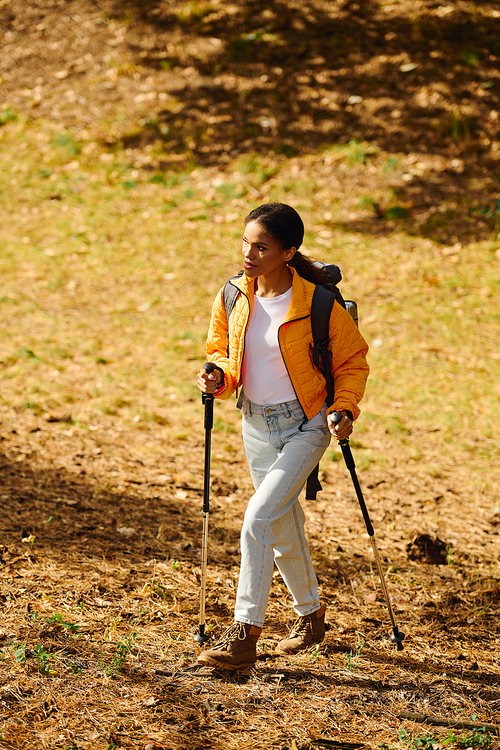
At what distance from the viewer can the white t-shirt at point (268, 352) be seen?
135 inches

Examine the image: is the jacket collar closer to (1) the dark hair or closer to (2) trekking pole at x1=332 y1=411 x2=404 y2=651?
(1) the dark hair

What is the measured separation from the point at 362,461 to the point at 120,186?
24.6ft

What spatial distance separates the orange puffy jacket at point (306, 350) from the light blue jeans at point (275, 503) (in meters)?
0.12

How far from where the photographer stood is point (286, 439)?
345cm

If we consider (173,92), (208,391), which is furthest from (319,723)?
(173,92)

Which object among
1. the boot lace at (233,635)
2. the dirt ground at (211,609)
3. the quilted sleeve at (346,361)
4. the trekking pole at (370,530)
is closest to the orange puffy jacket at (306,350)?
the quilted sleeve at (346,361)

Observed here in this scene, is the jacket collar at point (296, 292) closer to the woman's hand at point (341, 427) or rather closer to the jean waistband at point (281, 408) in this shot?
the jean waistband at point (281, 408)

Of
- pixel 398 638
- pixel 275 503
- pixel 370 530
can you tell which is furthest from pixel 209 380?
pixel 398 638

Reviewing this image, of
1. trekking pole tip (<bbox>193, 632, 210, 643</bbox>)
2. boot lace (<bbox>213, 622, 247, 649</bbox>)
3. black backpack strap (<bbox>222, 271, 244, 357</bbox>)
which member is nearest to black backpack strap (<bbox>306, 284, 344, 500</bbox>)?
black backpack strap (<bbox>222, 271, 244, 357</bbox>)

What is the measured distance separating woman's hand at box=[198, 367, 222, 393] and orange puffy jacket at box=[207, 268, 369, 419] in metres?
0.05

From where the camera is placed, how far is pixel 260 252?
3.33 m

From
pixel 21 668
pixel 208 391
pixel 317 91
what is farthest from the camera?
pixel 317 91

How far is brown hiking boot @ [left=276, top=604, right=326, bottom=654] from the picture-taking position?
12.3 feet

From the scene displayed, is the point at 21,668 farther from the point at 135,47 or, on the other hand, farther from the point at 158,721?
the point at 135,47
